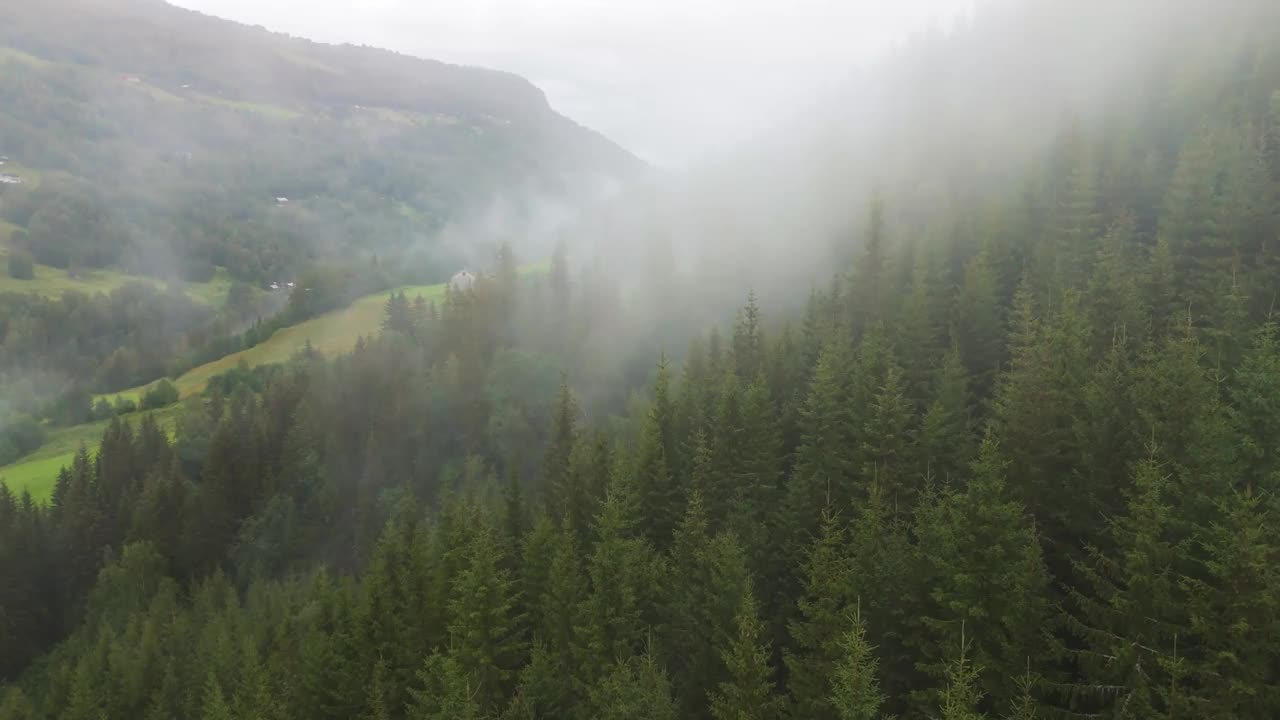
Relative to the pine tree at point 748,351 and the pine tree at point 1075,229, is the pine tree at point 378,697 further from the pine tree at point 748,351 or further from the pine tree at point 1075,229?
the pine tree at point 1075,229

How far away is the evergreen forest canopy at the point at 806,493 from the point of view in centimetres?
2758

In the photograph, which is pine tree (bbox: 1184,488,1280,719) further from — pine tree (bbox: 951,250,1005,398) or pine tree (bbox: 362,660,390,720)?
pine tree (bbox: 362,660,390,720)

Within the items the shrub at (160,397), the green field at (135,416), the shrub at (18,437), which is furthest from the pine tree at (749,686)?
the shrub at (18,437)

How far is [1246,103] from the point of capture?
8031 centimetres

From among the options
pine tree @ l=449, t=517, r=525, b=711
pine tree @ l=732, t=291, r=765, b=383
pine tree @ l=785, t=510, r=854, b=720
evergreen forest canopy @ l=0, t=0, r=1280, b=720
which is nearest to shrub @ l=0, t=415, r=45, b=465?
evergreen forest canopy @ l=0, t=0, r=1280, b=720

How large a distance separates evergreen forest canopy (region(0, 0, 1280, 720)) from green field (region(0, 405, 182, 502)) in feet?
107

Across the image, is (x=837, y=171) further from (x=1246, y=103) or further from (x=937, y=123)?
(x=1246, y=103)

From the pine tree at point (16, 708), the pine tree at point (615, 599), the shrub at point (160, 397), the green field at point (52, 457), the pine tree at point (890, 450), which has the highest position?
the pine tree at point (890, 450)

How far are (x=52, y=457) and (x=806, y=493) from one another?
18316 cm

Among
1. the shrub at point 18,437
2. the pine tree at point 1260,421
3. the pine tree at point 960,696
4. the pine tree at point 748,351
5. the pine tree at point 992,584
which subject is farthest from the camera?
the shrub at point 18,437

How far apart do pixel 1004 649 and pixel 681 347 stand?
342ft

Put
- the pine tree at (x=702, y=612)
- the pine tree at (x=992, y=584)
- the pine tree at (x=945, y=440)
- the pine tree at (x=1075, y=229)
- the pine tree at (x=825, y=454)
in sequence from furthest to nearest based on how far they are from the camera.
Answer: the pine tree at (x=1075, y=229)
the pine tree at (x=825, y=454)
the pine tree at (x=945, y=440)
the pine tree at (x=702, y=612)
the pine tree at (x=992, y=584)

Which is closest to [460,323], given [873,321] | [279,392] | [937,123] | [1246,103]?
[279,392]

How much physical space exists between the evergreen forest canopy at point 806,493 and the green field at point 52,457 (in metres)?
32.8
